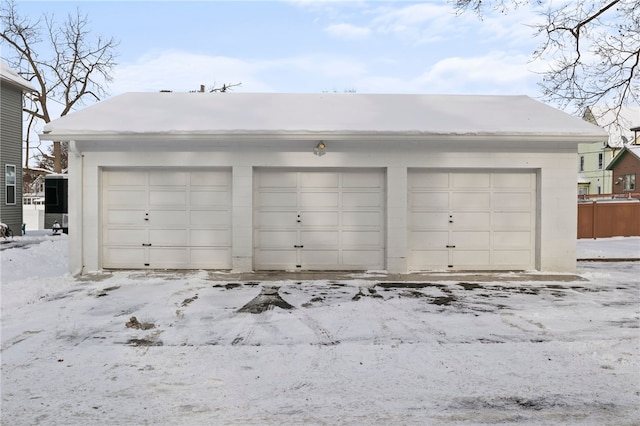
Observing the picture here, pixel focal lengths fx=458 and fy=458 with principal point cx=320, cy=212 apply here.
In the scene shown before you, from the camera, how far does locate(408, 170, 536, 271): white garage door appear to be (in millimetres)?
9977

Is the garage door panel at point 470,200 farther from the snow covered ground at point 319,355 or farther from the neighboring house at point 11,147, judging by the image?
the neighboring house at point 11,147

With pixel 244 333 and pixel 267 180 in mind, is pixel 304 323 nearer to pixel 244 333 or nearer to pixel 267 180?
pixel 244 333

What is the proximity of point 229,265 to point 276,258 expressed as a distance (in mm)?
1030

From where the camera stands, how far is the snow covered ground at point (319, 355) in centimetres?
362

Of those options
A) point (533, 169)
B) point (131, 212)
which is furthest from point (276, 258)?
point (533, 169)

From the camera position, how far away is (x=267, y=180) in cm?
995

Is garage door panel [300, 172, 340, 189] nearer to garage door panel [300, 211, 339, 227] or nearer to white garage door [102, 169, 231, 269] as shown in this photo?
garage door panel [300, 211, 339, 227]

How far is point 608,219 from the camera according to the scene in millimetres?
18297

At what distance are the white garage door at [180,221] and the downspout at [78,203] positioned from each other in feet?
1.44

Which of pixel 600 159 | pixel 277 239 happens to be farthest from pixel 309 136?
pixel 600 159

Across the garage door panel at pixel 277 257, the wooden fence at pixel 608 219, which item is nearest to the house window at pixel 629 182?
the wooden fence at pixel 608 219

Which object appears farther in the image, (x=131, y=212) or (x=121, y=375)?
(x=131, y=212)

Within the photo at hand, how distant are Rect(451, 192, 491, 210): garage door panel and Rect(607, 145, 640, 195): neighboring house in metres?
28.8

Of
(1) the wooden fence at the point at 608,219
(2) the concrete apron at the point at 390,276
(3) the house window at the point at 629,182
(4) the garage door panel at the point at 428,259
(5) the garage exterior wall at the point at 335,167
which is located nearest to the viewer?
(2) the concrete apron at the point at 390,276
